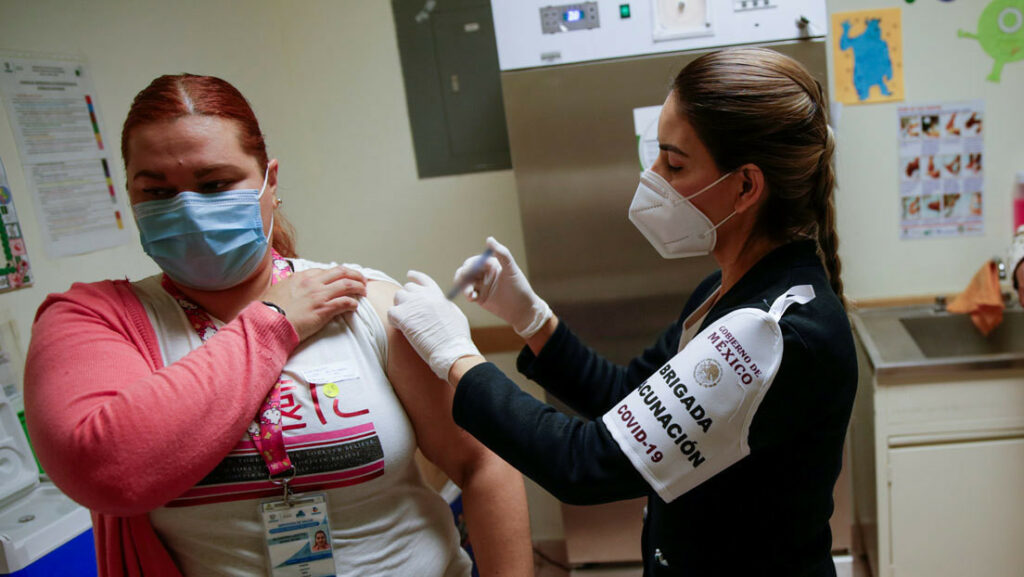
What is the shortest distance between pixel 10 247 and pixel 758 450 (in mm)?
1741

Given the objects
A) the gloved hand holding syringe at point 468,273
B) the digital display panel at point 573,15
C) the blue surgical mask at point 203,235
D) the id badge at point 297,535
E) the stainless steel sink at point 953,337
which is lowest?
the stainless steel sink at point 953,337

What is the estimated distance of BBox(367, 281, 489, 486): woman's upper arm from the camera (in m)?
1.03

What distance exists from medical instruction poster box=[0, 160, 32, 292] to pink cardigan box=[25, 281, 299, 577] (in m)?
0.85

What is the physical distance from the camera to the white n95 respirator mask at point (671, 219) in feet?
3.47

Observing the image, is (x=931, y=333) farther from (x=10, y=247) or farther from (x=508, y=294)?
(x=10, y=247)

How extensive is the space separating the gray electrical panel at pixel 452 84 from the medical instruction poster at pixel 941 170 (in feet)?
4.69

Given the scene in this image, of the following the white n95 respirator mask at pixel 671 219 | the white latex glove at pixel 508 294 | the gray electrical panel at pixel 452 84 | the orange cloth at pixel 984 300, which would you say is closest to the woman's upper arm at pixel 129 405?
the white latex glove at pixel 508 294

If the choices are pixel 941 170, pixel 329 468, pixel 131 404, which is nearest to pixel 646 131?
pixel 941 170

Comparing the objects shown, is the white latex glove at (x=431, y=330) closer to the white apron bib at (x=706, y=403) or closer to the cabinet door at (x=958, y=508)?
the white apron bib at (x=706, y=403)

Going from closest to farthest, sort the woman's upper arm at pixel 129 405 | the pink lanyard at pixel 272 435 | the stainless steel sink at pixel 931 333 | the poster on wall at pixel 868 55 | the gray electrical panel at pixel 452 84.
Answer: the woman's upper arm at pixel 129 405, the pink lanyard at pixel 272 435, the stainless steel sink at pixel 931 333, the poster on wall at pixel 868 55, the gray electrical panel at pixel 452 84

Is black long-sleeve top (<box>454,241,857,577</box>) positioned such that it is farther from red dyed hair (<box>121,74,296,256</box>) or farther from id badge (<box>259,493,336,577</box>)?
red dyed hair (<box>121,74,296,256</box>)

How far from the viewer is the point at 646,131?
6.31 feet

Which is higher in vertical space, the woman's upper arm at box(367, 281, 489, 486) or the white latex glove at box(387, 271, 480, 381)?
the white latex glove at box(387, 271, 480, 381)

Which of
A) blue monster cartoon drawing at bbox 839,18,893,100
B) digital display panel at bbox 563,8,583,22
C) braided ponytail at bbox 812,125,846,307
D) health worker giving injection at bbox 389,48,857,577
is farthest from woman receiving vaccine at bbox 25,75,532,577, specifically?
blue monster cartoon drawing at bbox 839,18,893,100
